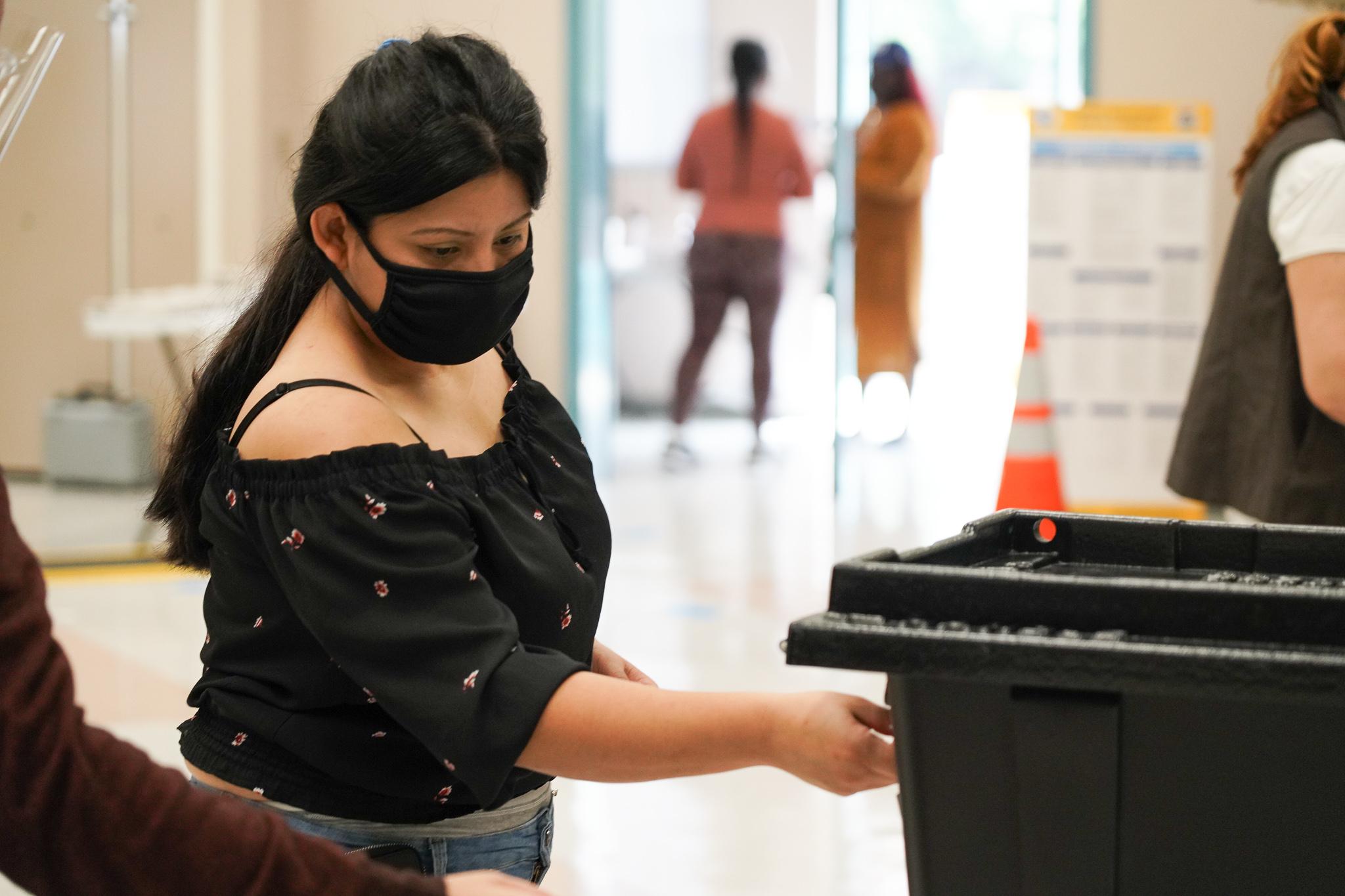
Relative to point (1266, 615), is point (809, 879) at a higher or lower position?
lower

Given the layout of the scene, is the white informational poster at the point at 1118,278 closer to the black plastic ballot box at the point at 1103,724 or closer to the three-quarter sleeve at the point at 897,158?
the three-quarter sleeve at the point at 897,158

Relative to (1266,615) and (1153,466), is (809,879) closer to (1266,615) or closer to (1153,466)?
(1266,615)

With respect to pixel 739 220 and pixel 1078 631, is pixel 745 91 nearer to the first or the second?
pixel 739 220

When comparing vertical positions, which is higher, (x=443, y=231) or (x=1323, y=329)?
(x=443, y=231)

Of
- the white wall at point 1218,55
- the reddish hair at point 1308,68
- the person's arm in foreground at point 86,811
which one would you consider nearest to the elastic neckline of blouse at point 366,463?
the person's arm in foreground at point 86,811

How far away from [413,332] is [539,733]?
14.0 inches

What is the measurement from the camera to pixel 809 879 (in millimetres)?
2418

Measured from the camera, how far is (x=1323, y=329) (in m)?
1.98

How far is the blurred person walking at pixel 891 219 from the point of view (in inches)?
281

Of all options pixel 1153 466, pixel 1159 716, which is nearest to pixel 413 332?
pixel 1159 716

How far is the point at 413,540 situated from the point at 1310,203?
4.89ft

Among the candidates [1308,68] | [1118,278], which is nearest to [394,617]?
[1308,68]

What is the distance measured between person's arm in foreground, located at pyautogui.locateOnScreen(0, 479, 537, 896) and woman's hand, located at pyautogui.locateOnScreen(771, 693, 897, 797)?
35 cm

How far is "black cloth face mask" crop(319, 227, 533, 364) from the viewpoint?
1.17 m
